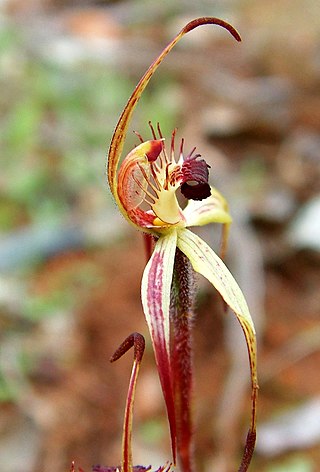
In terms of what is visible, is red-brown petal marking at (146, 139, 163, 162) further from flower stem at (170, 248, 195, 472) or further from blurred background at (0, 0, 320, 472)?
blurred background at (0, 0, 320, 472)

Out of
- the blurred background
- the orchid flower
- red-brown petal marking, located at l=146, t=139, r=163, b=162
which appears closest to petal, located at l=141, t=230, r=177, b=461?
the orchid flower

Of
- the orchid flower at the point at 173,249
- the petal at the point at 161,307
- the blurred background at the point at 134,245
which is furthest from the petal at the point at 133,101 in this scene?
the blurred background at the point at 134,245

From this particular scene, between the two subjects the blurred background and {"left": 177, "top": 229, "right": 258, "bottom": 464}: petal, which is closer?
{"left": 177, "top": 229, "right": 258, "bottom": 464}: petal

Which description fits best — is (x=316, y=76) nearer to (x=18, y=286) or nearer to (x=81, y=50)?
(x=81, y=50)

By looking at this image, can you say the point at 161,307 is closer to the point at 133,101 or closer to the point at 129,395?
the point at 129,395

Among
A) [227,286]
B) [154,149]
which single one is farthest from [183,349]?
[154,149]

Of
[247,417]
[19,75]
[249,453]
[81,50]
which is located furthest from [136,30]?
[249,453]
